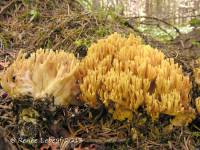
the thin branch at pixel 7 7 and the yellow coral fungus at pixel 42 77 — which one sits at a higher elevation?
the thin branch at pixel 7 7

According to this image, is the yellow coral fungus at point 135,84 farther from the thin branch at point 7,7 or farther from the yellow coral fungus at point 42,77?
the thin branch at point 7,7

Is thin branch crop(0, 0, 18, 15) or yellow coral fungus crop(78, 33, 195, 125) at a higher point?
thin branch crop(0, 0, 18, 15)

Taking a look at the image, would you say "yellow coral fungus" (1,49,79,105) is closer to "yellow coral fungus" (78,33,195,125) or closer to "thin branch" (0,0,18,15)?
"yellow coral fungus" (78,33,195,125)

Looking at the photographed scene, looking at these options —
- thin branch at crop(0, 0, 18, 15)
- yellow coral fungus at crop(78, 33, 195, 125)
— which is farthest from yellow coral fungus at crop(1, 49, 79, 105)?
thin branch at crop(0, 0, 18, 15)

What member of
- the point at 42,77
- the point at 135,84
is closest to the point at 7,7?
the point at 42,77

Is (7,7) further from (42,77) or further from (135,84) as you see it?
(135,84)

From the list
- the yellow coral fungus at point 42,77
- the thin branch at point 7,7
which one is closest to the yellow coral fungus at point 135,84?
the yellow coral fungus at point 42,77

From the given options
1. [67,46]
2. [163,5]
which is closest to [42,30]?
[67,46]
